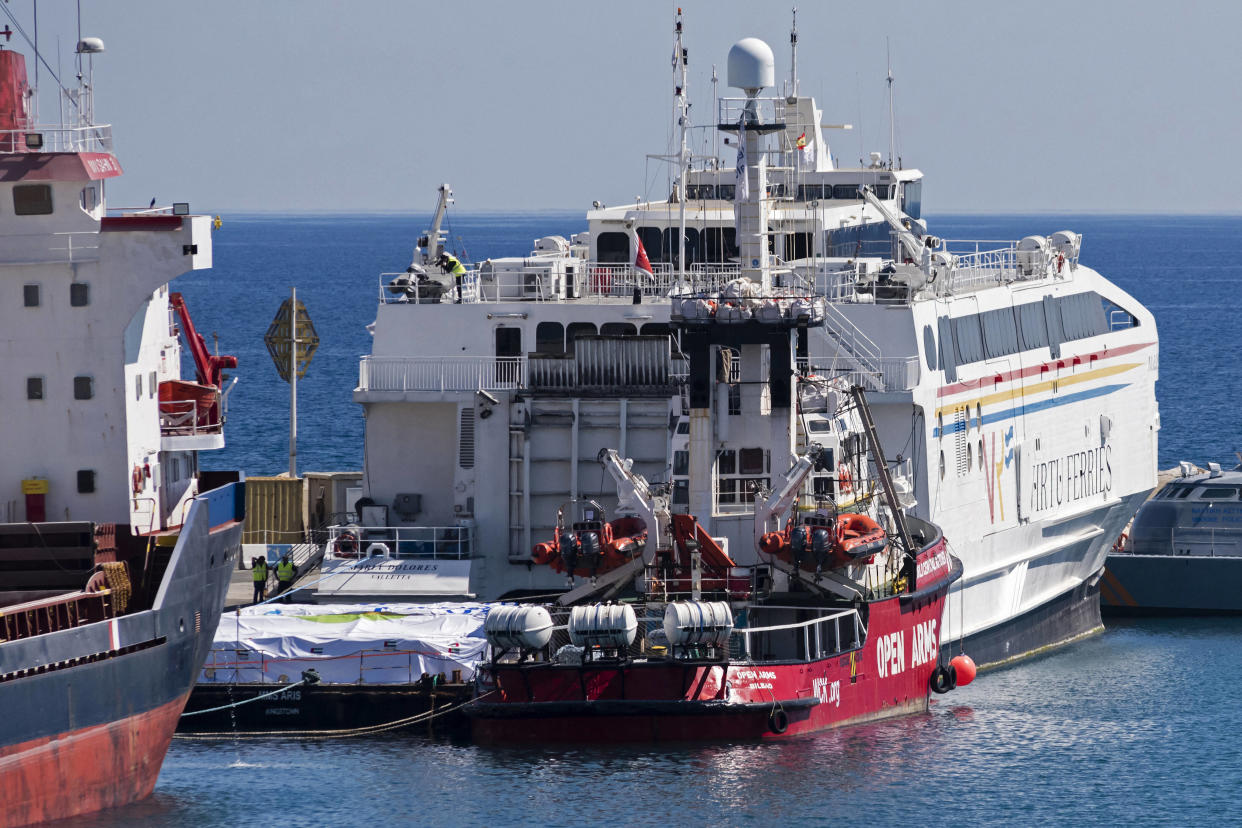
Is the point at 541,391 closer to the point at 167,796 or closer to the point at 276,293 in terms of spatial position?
the point at 167,796

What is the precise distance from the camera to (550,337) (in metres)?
49.5

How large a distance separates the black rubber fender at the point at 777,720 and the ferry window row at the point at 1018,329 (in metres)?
11.3

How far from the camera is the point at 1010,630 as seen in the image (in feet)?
169

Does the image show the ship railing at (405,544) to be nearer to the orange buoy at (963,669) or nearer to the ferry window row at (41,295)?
the orange buoy at (963,669)

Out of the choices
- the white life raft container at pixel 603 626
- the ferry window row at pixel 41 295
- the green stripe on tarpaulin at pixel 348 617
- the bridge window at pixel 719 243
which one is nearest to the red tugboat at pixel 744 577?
the white life raft container at pixel 603 626

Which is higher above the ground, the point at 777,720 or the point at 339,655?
the point at 339,655

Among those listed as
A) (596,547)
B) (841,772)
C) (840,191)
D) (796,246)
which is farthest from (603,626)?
(840,191)

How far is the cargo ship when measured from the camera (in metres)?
35.8

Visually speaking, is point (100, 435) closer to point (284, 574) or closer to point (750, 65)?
point (284, 574)

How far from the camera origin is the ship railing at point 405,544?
1845 inches

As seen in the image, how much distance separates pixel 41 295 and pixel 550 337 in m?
14.3

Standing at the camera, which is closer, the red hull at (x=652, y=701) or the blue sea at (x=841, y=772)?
the blue sea at (x=841, y=772)

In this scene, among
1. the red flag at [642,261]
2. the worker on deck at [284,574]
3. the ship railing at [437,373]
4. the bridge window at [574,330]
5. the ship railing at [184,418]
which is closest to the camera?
Result: the ship railing at [184,418]

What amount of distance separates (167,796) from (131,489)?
4.84 meters
